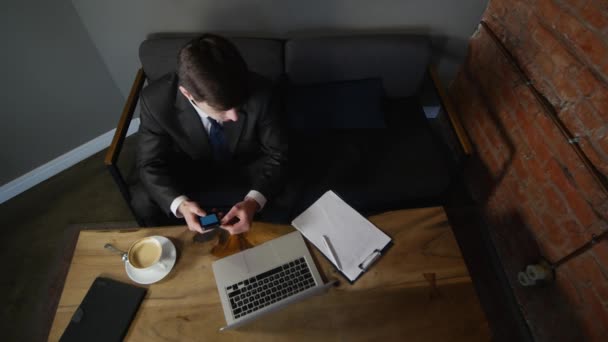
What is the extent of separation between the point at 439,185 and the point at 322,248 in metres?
0.88

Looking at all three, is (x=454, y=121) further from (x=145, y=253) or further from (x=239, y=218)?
(x=145, y=253)

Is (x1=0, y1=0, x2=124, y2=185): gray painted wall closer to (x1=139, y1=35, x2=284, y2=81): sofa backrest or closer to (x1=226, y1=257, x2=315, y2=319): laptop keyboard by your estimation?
(x1=139, y1=35, x2=284, y2=81): sofa backrest

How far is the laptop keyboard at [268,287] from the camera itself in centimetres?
104

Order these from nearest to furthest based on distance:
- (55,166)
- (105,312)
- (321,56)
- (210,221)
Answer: (105,312), (210,221), (321,56), (55,166)

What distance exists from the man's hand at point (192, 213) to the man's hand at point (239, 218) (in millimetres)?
94

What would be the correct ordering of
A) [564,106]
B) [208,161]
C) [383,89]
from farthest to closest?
[383,89] < [208,161] < [564,106]

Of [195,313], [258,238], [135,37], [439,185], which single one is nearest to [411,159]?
A: [439,185]

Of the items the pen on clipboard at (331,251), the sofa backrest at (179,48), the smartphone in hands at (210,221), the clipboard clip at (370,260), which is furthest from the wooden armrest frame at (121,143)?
the clipboard clip at (370,260)

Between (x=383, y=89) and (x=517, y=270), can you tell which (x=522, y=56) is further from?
(x=517, y=270)

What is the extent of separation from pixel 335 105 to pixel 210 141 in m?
0.74

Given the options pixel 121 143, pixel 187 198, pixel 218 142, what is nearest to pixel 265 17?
pixel 218 142

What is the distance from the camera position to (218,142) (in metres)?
1.53

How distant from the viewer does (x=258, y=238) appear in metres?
1.18

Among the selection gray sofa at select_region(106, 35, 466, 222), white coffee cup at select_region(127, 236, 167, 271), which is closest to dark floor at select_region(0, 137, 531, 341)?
gray sofa at select_region(106, 35, 466, 222)
